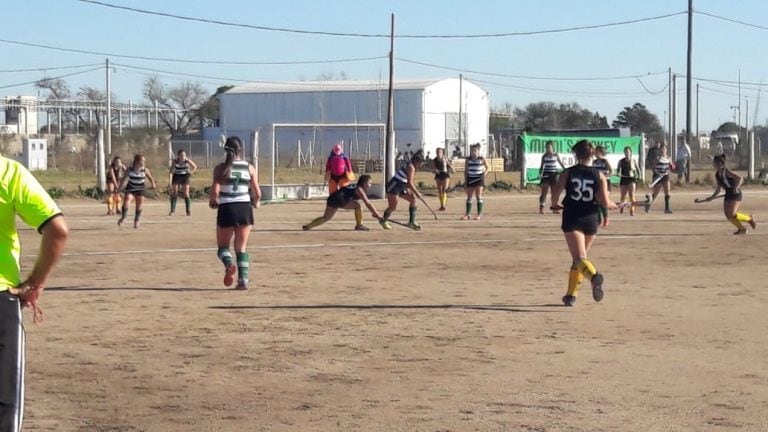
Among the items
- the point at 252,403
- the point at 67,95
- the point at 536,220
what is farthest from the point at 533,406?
the point at 67,95

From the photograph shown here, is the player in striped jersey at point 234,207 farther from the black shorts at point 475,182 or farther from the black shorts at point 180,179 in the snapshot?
the black shorts at point 180,179

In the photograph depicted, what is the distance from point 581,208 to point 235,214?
3.89 meters

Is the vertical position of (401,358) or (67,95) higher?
(67,95)

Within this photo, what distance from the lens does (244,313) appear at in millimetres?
12078

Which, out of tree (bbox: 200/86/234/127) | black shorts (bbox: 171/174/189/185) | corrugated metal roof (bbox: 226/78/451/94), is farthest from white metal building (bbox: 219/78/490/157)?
black shorts (bbox: 171/174/189/185)

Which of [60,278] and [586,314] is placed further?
[60,278]

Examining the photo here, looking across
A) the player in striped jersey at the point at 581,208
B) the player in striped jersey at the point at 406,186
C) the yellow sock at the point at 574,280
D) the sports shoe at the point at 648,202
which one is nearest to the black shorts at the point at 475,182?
the sports shoe at the point at 648,202

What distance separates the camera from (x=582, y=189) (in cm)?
1263

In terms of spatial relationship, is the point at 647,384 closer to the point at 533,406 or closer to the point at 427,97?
the point at 533,406

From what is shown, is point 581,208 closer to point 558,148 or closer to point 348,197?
point 348,197

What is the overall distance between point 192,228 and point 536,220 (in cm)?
801

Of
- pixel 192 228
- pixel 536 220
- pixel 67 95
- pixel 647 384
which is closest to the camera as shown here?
pixel 647 384

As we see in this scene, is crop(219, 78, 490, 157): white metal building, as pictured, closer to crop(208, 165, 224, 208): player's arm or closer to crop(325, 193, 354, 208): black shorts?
crop(325, 193, 354, 208): black shorts

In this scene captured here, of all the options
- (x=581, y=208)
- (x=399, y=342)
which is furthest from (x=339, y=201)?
(x=399, y=342)
